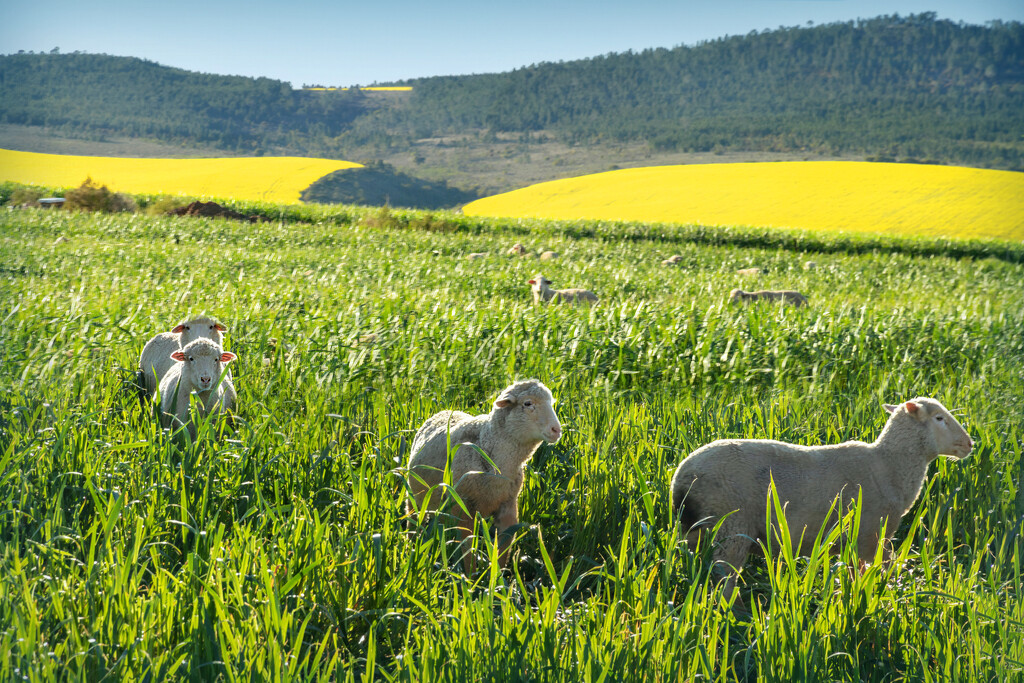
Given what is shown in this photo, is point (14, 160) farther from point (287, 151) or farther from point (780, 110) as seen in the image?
point (780, 110)

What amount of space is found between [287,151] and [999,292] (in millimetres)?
142453

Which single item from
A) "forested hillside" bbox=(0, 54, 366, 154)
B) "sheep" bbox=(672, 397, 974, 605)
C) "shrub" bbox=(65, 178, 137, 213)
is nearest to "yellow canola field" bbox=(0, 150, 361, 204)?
"forested hillside" bbox=(0, 54, 366, 154)

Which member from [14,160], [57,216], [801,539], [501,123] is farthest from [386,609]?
[501,123]

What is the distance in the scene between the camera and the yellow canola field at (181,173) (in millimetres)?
67688

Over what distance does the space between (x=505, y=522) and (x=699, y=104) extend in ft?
614

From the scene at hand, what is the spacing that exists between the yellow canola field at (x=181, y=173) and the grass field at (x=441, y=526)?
60789 mm

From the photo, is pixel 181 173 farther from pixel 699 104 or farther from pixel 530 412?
pixel 699 104

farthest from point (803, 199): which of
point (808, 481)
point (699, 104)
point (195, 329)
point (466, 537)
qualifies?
point (699, 104)

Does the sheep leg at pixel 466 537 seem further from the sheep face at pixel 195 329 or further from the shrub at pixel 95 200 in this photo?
the shrub at pixel 95 200

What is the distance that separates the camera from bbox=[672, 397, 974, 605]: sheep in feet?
9.22

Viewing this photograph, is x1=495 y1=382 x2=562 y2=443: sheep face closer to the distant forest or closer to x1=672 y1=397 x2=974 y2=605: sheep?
x1=672 y1=397 x2=974 y2=605: sheep

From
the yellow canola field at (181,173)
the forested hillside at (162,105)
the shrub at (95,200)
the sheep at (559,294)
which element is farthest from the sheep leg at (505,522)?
the forested hillside at (162,105)

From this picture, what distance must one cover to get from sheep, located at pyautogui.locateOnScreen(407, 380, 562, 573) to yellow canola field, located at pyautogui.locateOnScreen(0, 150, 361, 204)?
209ft

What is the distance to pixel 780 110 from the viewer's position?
157 m
